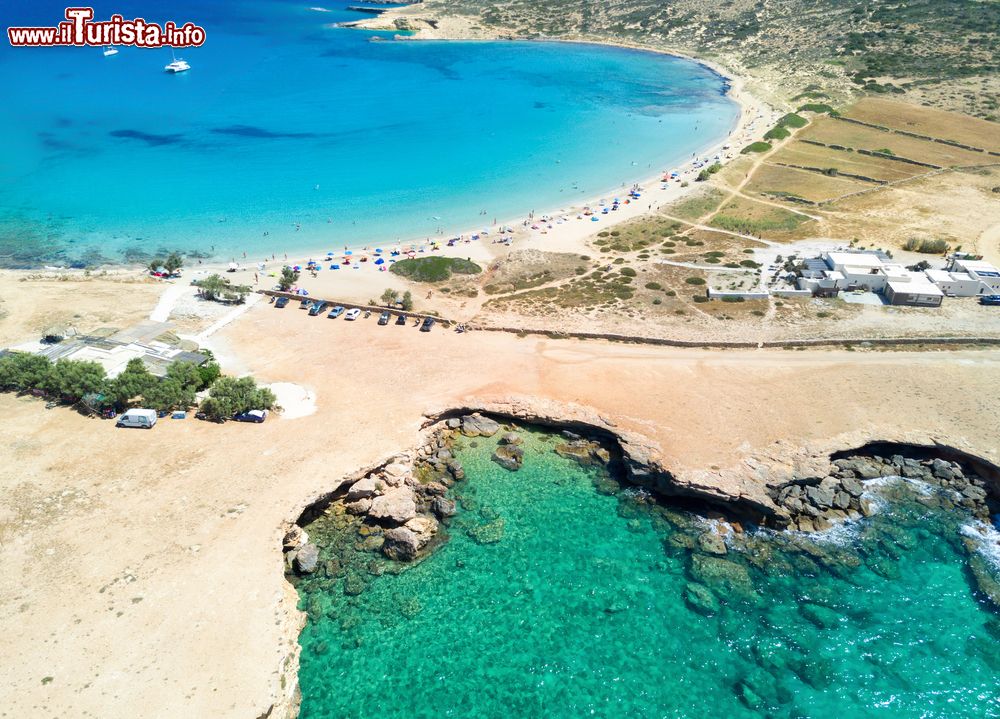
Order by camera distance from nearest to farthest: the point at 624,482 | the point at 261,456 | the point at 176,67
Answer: the point at 261,456, the point at 624,482, the point at 176,67

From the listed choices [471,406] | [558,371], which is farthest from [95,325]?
[558,371]

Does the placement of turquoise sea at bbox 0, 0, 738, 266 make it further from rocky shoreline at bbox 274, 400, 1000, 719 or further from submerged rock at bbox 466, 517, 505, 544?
submerged rock at bbox 466, 517, 505, 544

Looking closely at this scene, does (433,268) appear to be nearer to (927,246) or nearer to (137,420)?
(137,420)

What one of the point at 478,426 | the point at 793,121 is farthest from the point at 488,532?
the point at 793,121

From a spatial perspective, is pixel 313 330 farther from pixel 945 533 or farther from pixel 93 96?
pixel 93 96

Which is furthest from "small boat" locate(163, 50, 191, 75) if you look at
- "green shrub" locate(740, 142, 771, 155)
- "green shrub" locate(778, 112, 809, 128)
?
"green shrub" locate(778, 112, 809, 128)
